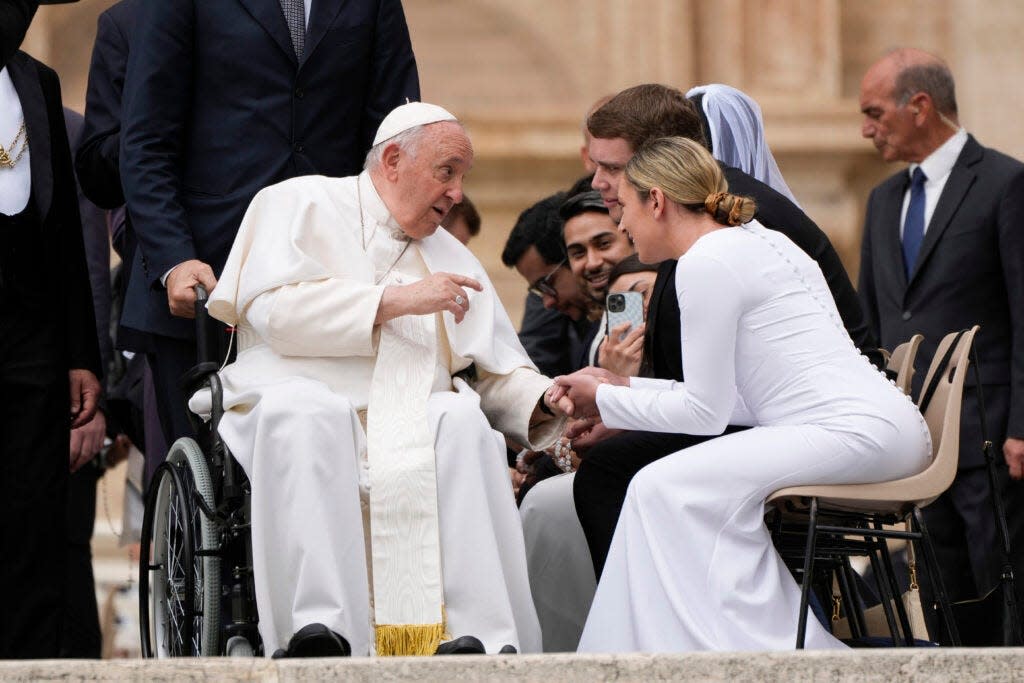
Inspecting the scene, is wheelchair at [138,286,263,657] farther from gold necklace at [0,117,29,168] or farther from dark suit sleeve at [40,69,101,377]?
gold necklace at [0,117,29,168]

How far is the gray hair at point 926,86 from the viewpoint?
7309 millimetres

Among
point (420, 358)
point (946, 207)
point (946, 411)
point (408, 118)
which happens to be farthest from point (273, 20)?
point (946, 207)

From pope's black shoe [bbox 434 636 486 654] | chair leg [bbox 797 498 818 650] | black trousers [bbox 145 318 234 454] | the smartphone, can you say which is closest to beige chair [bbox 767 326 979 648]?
chair leg [bbox 797 498 818 650]

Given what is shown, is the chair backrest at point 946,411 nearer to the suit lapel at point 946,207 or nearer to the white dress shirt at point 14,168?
the suit lapel at point 946,207

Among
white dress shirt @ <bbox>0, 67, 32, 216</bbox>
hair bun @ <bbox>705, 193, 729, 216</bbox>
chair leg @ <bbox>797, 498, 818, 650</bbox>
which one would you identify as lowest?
chair leg @ <bbox>797, 498, 818, 650</bbox>

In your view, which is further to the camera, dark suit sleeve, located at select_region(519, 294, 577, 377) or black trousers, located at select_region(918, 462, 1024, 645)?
dark suit sleeve, located at select_region(519, 294, 577, 377)

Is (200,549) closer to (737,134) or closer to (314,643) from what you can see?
(314,643)

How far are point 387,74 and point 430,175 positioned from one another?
27.5 inches

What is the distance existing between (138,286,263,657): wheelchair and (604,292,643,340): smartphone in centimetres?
120

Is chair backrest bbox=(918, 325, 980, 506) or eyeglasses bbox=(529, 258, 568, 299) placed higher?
eyeglasses bbox=(529, 258, 568, 299)

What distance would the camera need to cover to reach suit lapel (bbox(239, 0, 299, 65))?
581 centimetres

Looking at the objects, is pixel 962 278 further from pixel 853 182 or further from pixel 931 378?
pixel 853 182

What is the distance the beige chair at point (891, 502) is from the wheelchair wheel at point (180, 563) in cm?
140

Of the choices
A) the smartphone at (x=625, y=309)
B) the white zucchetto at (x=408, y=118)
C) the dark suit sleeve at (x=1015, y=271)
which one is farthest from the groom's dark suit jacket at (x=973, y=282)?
the white zucchetto at (x=408, y=118)
